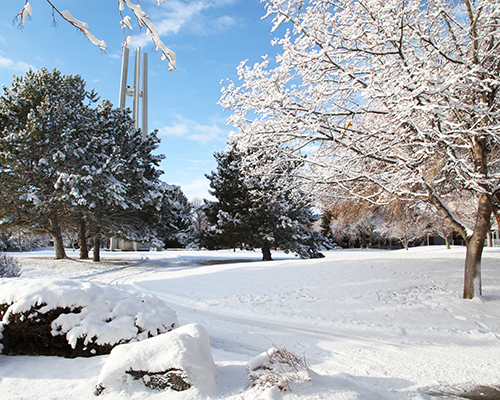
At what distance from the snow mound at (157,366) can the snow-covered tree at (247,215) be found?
16355 millimetres

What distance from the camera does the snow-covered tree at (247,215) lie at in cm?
2014

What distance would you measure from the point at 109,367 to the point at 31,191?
703 inches

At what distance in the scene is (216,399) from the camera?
263 cm

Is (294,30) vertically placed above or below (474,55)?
above

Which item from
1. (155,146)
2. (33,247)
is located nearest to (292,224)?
(155,146)

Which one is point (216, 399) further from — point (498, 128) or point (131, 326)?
point (498, 128)

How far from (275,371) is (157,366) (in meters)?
1.08

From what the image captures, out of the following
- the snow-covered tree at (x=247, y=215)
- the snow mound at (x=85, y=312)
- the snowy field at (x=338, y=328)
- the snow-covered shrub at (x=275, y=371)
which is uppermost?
the snow-covered tree at (x=247, y=215)

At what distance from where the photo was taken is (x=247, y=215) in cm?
2064

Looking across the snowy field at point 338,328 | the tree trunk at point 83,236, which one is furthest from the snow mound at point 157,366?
the tree trunk at point 83,236

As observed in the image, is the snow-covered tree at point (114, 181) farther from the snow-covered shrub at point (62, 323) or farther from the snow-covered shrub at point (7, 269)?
the snow-covered shrub at point (62, 323)

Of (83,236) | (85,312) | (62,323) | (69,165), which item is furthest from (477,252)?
(83,236)

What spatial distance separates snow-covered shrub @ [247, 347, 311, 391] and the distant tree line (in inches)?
580

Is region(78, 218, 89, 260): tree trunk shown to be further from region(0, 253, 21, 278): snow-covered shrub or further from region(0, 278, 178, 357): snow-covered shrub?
region(0, 278, 178, 357): snow-covered shrub
